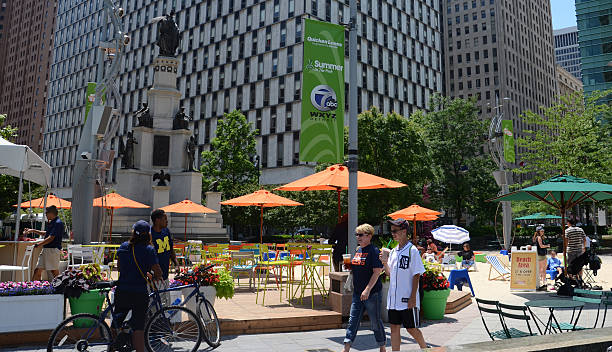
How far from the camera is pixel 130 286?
5.98 metres

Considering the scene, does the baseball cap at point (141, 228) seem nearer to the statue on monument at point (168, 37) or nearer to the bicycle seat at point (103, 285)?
the bicycle seat at point (103, 285)

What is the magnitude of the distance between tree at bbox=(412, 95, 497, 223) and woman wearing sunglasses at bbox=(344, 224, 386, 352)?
43521 mm

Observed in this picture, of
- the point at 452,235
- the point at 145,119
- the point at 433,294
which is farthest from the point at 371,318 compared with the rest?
the point at 145,119

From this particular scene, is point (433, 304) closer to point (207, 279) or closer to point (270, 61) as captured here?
point (207, 279)

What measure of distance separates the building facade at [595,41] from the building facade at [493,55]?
37.0 metres

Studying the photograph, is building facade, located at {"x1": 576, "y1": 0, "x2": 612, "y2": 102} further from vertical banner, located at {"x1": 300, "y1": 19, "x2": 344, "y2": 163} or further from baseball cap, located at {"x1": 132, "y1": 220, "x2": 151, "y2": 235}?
baseball cap, located at {"x1": 132, "y1": 220, "x2": 151, "y2": 235}

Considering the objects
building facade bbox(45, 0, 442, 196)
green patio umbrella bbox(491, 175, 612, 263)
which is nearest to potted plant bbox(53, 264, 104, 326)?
green patio umbrella bbox(491, 175, 612, 263)

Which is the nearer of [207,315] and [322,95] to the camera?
[207,315]

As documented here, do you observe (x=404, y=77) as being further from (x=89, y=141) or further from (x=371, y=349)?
(x=371, y=349)

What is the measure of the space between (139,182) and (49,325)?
23011 mm

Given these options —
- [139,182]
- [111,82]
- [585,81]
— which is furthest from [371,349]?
[585,81]

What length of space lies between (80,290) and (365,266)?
4337mm

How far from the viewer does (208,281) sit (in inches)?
324

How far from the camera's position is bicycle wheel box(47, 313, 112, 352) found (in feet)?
19.8
